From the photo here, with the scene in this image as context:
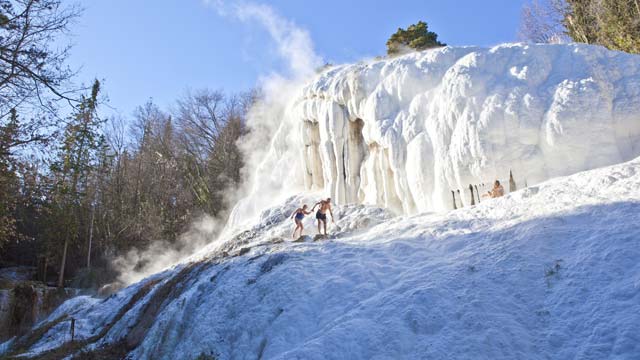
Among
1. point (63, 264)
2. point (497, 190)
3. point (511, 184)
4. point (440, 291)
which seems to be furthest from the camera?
point (63, 264)

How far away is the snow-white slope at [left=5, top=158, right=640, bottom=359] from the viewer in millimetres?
6492

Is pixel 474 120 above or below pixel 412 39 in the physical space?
below

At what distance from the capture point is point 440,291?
25.5 feet

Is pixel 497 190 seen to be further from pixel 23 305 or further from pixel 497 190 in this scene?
pixel 23 305

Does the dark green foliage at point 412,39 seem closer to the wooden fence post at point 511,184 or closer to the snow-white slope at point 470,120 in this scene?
the snow-white slope at point 470,120

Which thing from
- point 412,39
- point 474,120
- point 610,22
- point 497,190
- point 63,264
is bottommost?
point 63,264

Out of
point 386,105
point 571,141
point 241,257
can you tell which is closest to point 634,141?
point 571,141

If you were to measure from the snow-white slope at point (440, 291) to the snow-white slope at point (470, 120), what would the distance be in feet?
6.31

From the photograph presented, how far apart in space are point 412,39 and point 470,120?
17.5 meters

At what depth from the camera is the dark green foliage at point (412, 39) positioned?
95.5 feet

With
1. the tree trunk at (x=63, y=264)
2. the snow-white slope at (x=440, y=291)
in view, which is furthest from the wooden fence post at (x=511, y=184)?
the tree trunk at (x=63, y=264)

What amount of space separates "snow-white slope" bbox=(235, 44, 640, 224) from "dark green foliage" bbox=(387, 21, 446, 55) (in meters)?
9.80

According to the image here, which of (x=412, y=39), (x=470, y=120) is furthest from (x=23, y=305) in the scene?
(x=412, y=39)

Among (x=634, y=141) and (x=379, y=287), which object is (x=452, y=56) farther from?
(x=379, y=287)
